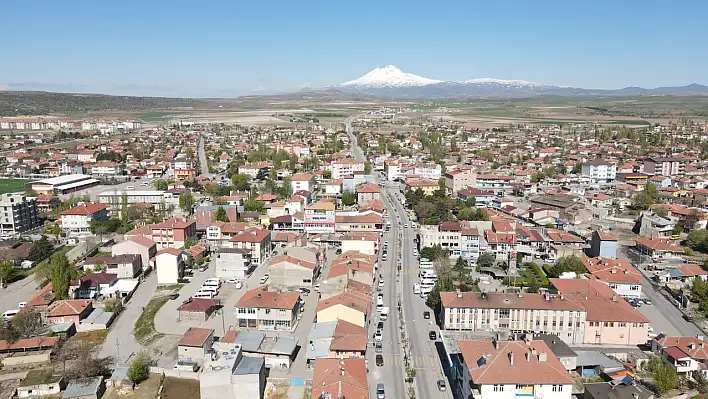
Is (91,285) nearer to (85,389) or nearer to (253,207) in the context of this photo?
(85,389)

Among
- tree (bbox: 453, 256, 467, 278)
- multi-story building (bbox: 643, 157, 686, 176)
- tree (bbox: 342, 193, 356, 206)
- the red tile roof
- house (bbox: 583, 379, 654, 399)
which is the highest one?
multi-story building (bbox: 643, 157, 686, 176)

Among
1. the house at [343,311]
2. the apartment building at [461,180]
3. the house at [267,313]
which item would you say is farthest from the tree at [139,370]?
the apartment building at [461,180]

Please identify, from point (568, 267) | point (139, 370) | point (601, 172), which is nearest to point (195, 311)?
point (139, 370)

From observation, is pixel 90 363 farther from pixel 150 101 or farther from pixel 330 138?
pixel 150 101

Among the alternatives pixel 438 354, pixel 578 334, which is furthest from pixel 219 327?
pixel 578 334

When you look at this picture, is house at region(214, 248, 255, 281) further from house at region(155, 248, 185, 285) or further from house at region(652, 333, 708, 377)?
house at region(652, 333, 708, 377)

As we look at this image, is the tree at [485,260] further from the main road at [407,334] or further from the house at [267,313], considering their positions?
the house at [267,313]

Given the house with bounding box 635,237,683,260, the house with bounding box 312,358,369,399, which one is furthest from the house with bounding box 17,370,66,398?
the house with bounding box 635,237,683,260

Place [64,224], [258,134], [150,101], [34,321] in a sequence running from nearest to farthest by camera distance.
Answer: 1. [34,321]
2. [64,224]
3. [258,134]
4. [150,101]
